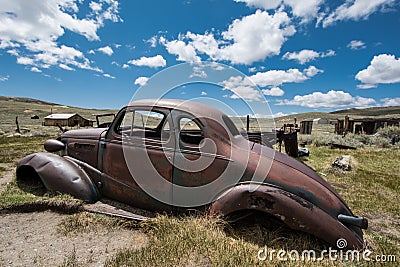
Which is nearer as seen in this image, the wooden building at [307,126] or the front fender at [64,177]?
the front fender at [64,177]

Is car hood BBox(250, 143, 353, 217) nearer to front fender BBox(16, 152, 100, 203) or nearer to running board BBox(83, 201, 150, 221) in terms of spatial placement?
running board BBox(83, 201, 150, 221)

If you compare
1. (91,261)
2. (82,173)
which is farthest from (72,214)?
(91,261)

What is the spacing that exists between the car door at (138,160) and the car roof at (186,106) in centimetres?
10

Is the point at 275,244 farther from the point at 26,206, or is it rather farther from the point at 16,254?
the point at 26,206

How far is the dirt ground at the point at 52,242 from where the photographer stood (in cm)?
249

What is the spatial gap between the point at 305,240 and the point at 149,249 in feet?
5.80

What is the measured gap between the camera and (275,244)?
271cm

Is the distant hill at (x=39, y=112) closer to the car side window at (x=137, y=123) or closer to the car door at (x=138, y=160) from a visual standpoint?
the car side window at (x=137, y=123)

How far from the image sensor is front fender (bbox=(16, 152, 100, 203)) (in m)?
3.79

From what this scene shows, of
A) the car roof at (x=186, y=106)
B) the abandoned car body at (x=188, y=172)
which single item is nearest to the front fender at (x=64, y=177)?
the abandoned car body at (x=188, y=172)
